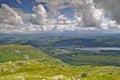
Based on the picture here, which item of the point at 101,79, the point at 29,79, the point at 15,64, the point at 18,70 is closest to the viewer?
the point at 29,79

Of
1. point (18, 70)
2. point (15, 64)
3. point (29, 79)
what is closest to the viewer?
point (29, 79)

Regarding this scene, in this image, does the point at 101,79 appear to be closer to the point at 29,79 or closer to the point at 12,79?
the point at 29,79

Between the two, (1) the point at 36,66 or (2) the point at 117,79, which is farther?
(1) the point at 36,66

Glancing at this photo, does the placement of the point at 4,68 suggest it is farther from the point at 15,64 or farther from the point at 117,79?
the point at 117,79

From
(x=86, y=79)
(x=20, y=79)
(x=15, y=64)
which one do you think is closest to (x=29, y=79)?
(x=20, y=79)

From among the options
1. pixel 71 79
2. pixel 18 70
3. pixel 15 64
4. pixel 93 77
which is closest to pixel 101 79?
pixel 93 77

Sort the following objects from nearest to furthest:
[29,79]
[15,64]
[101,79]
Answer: [29,79] → [101,79] → [15,64]

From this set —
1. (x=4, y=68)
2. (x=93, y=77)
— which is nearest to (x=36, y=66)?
(x=4, y=68)

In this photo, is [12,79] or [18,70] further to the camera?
[18,70]

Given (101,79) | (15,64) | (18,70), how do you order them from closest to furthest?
(101,79) → (18,70) → (15,64)
